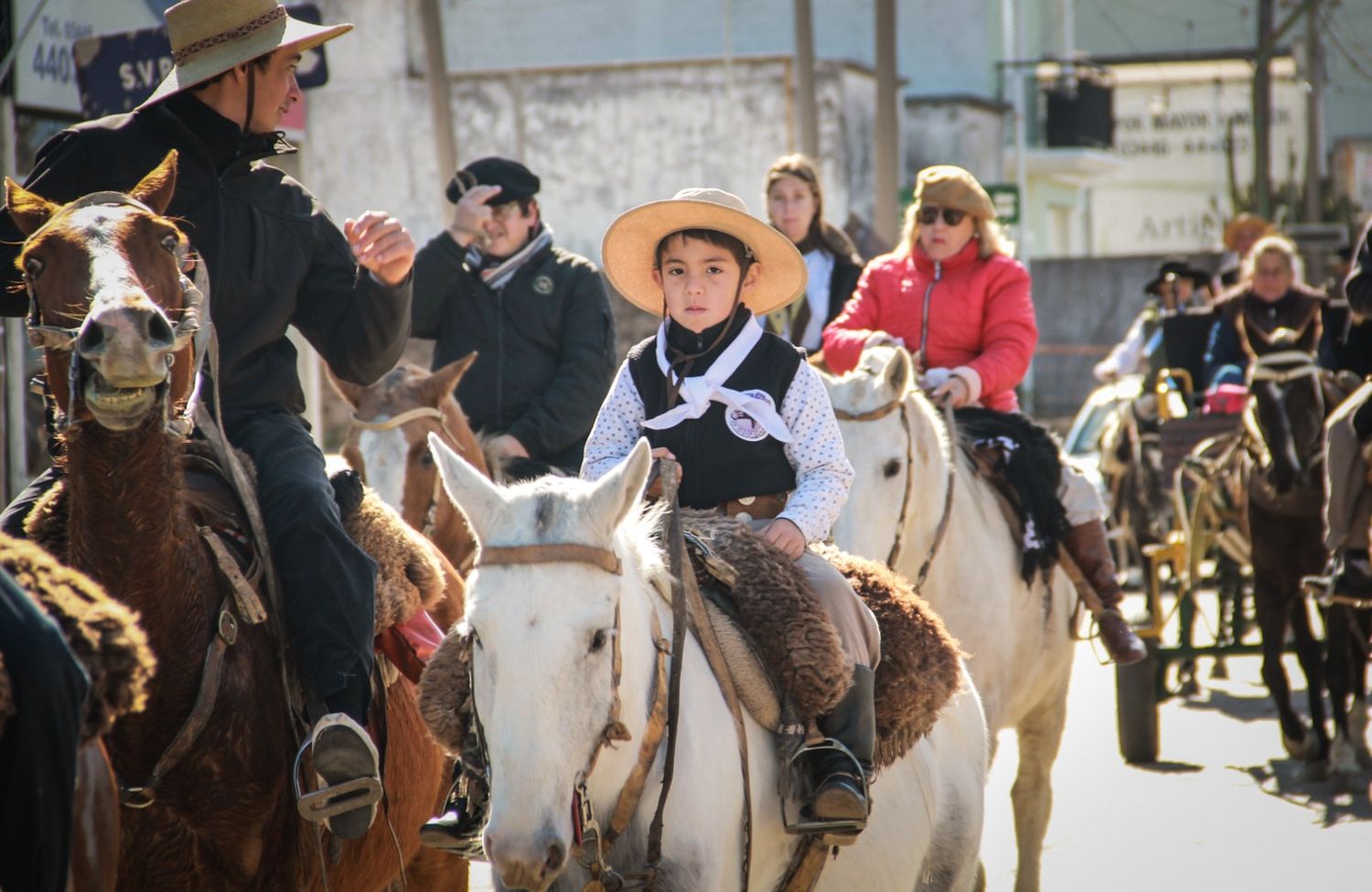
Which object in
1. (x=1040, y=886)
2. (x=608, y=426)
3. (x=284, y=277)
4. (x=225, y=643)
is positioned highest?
(x=284, y=277)

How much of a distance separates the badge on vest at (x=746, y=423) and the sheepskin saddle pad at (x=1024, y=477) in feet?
9.20

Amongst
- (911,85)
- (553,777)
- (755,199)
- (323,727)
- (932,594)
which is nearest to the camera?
(553,777)

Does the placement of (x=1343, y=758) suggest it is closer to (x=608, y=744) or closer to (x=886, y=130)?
(x=608, y=744)

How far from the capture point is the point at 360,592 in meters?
4.18

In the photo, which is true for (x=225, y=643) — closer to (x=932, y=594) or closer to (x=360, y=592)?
(x=360, y=592)

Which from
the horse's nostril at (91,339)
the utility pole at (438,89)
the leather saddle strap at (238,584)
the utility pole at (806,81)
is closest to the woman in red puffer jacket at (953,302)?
the leather saddle strap at (238,584)

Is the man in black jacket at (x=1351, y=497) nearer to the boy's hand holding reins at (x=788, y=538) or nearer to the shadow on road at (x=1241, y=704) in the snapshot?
the shadow on road at (x=1241, y=704)

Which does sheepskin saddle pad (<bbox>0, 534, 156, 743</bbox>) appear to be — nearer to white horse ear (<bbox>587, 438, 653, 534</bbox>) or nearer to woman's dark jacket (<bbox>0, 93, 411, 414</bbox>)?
white horse ear (<bbox>587, 438, 653, 534</bbox>)

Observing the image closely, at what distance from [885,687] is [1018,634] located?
2.73m

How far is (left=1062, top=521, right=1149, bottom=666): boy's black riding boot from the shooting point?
709cm

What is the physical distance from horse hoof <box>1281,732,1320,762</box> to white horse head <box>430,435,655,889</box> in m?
6.52

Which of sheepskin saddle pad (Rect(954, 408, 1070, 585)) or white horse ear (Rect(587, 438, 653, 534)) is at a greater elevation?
white horse ear (Rect(587, 438, 653, 534))

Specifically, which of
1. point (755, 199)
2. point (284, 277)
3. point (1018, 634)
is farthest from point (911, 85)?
point (284, 277)

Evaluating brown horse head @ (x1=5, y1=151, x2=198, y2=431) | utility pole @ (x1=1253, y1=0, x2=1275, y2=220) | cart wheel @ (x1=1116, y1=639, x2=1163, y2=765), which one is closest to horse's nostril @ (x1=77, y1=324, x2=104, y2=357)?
brown horse head @ (x1=5, y1=151, x2=198, y2=431)
